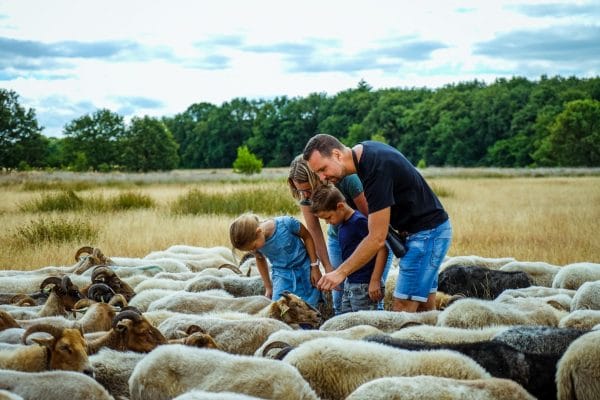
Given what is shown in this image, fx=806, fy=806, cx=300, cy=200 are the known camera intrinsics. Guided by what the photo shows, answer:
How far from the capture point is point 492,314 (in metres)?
7.16

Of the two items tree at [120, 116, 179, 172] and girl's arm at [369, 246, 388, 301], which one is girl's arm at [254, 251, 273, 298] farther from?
tree at [120, 116, 179, 172]

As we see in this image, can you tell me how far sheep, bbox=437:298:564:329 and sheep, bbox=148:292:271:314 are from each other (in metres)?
1.95

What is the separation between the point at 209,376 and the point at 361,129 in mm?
104893

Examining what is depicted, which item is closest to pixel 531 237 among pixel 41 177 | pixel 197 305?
pixel 197 305

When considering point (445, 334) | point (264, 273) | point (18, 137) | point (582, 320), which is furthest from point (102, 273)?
point (18, 137)

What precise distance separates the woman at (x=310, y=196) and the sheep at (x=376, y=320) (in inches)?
41.0

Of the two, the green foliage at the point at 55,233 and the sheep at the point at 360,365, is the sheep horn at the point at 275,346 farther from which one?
the green foliage at the point at 55,233

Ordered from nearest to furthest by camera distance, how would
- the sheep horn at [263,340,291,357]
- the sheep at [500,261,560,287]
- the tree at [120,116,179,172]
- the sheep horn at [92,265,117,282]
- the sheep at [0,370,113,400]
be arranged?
the sheep at [0,370,113,400]
the sheep horn at [263,340,291,357]
the sheep horn at [92,265,117,282]
the sheep at [500,261,560,287]
the tree at [120,116,179,172]

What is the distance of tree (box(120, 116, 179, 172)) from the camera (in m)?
73.3

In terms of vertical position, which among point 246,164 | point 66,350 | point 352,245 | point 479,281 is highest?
point 352,245

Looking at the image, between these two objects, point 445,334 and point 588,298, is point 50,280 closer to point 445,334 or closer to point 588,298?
point 445,334

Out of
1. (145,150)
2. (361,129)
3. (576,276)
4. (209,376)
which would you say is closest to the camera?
(209,376)


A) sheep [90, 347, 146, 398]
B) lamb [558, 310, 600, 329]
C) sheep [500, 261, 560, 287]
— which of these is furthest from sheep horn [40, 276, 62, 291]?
sheep [500, 261, 560, 287]

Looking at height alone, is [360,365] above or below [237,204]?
above
